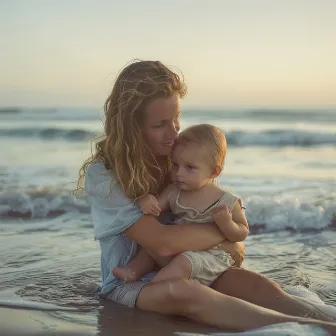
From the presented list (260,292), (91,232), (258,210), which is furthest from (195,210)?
(258,210)

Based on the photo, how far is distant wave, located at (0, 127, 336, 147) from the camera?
59.3 feet

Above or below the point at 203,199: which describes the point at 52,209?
A: below

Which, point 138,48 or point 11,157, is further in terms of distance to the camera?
point 138,48

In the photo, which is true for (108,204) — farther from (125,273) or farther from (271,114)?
(271,114)

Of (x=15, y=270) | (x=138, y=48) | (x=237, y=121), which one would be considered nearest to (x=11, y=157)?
(x=138, y=48)

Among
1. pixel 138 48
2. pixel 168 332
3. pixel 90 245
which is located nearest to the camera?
pixel 168 332

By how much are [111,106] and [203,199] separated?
0.76 m

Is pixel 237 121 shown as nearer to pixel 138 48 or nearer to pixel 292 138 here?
pixel 292 138

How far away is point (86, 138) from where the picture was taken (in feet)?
60.1

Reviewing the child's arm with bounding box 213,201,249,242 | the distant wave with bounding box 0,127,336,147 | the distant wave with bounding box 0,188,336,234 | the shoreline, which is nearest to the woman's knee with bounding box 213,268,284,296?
the child's arm with bounding box 213,201,249,242

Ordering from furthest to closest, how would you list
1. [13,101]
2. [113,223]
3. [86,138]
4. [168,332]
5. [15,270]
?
[13,101] → [86,138] → [15,270] → [113,223] → [168,332]

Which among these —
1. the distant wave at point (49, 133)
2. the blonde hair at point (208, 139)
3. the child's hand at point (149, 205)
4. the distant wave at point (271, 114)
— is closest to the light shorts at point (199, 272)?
the child's hand at point (149, 205)

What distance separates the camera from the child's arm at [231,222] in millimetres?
4445

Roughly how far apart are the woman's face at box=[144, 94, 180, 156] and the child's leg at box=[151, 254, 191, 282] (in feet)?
2.14
